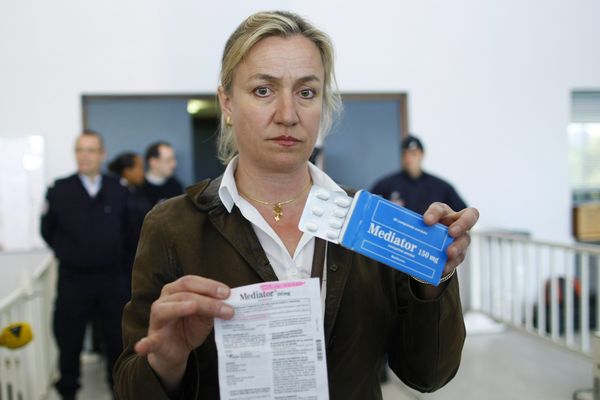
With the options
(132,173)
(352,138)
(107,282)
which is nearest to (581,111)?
(352,138)

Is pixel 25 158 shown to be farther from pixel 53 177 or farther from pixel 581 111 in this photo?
pixel 581 111

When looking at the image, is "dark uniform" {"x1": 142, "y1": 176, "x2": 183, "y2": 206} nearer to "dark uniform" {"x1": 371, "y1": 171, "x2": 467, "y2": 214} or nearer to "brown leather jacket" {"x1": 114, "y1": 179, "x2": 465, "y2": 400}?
"dark uniform" {"x1": 371, "y1": 171, "x2": 467, "y2": 214}

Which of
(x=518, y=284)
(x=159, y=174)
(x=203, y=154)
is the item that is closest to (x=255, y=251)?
(x=159, y=174)

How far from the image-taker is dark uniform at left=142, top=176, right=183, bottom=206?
3.76 meters

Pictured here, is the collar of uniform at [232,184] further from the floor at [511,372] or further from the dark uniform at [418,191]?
the dark uniform at [418,191]

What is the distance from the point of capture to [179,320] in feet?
2.60

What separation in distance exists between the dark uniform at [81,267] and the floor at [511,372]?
1.67ft

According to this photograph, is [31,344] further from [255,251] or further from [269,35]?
[269,35]

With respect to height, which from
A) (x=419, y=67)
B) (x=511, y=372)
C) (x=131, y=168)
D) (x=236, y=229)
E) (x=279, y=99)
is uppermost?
(x=419, y=67)

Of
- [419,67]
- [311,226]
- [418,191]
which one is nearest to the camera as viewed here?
[311,226]

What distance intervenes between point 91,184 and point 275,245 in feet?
8.01

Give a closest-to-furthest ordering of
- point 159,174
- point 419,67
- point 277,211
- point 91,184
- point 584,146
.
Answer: point 277,211 → point 91,184 → point 159,174 → point 419,67 → point 584,146

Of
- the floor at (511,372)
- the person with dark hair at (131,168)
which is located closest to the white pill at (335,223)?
the floor at (511,372)

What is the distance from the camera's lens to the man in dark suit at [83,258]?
9.80ft
